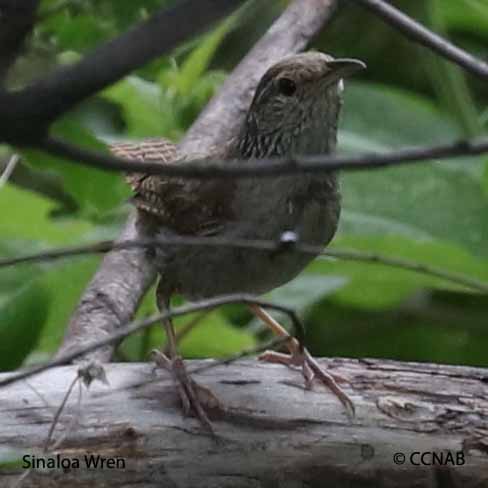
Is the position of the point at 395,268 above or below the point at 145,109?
below

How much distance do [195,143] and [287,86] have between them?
653 mm

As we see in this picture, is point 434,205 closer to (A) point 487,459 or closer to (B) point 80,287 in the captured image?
(B) point 80,287

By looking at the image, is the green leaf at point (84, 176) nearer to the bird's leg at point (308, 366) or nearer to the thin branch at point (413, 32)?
the bird's leg at point (308, 366)

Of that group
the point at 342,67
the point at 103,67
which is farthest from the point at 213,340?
the point at 103,67

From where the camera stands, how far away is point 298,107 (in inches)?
111

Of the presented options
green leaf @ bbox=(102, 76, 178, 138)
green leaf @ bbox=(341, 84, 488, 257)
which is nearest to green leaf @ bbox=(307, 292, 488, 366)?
green leaf @ bbox=(341, 84, 488, 257)

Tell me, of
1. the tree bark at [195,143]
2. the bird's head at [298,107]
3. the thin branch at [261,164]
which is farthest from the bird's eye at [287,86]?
the thin branch at [261,164]

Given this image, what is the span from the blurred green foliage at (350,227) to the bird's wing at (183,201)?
172 millimetres

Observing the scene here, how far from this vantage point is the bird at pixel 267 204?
2680mm

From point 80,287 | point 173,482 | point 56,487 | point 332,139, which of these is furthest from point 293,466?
point 80,287

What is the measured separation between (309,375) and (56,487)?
1.98ft

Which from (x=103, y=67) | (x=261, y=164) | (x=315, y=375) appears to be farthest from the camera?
(x=315, y=375)

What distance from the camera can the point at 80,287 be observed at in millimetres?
3420

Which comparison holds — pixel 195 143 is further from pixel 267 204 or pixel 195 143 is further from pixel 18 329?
pixel 18 329
